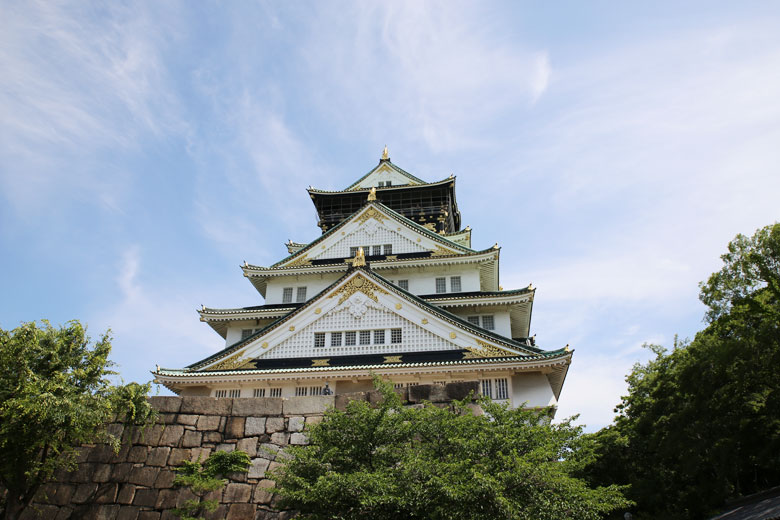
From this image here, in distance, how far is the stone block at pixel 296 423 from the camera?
41.5 feet

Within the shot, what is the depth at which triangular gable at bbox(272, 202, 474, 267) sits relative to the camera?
101 feet

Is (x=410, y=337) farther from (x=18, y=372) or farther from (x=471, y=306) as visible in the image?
(x=18, y=372)

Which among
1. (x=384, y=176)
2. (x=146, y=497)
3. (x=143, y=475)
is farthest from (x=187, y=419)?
(x=384, y=176)

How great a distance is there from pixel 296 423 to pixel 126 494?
3.93m

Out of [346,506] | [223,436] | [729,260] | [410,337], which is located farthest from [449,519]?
[729,260]

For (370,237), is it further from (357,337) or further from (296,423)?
(296,423)

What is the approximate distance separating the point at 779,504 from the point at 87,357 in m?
18.7

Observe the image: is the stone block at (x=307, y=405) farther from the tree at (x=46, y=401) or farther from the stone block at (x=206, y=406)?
the tree at (x=46, y=401)

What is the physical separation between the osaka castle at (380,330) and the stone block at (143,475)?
19.8 ft

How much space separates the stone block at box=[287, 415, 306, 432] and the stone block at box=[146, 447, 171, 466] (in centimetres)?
271

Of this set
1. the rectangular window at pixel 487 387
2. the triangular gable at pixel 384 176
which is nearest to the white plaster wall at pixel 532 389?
the rectangular window at pixel 487 387

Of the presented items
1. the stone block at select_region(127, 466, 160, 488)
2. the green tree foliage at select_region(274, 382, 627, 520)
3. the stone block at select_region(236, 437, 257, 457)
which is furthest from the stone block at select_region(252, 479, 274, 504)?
the stone block at select_region(127, 466, 160, 488)

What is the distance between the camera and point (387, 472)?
9.50 m

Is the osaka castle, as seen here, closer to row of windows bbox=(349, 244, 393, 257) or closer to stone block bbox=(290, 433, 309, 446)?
row of windows bbox=(349, 244, 393, 257)
